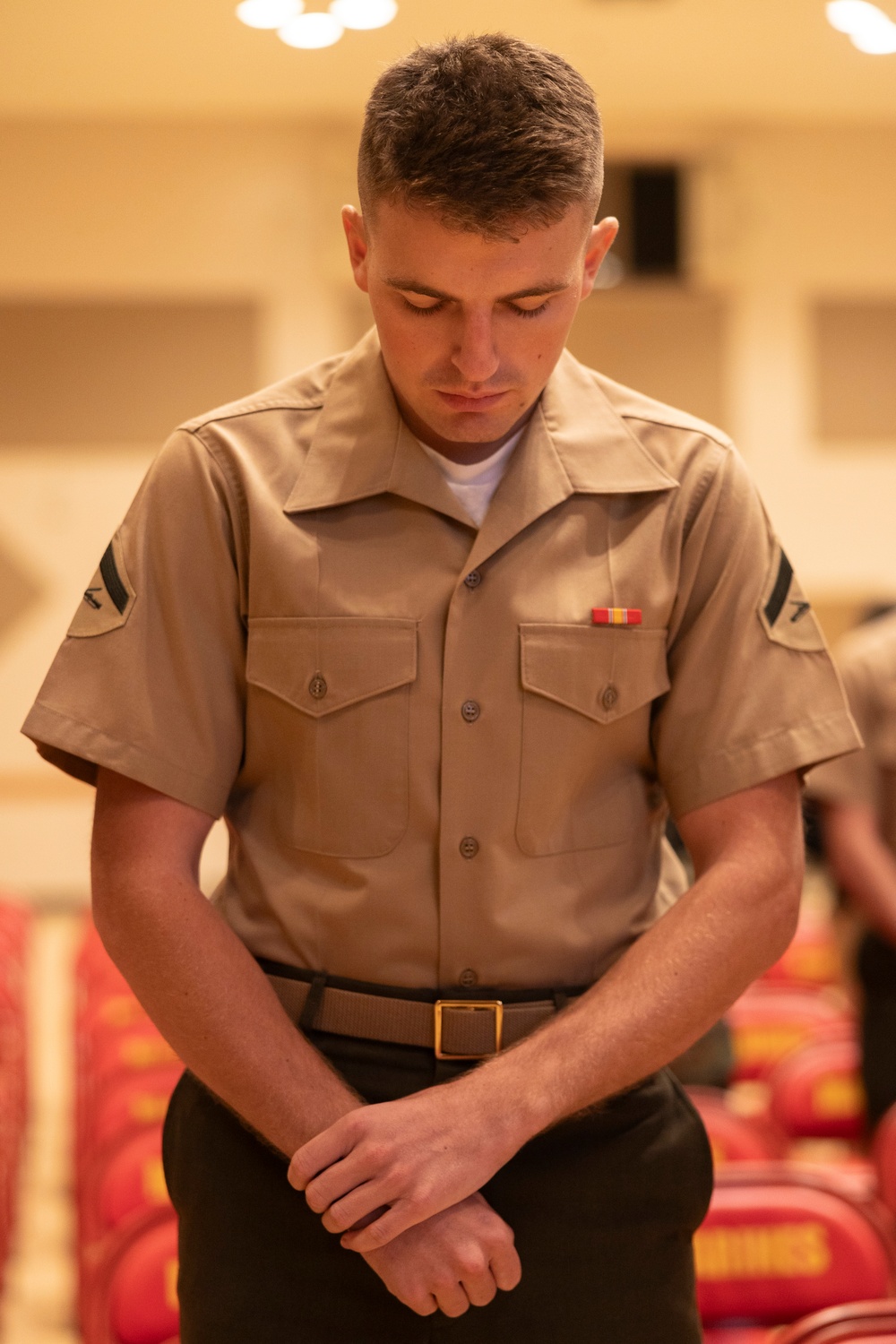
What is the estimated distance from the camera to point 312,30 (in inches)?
243

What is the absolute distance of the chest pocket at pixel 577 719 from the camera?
5.17 feet

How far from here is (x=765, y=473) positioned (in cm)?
920

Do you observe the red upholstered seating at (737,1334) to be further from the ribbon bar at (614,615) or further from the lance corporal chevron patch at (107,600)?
the lance corporal chevron patch at (107,600)

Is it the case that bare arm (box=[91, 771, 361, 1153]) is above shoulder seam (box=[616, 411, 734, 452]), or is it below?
below

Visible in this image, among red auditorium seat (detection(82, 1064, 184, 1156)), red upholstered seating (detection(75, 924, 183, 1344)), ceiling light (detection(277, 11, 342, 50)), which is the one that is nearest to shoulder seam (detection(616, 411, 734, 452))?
red upholstered seating (detection(75, 924, 183, 1344))

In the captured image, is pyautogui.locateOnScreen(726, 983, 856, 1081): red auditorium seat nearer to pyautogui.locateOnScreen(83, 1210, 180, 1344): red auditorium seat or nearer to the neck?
pyautogui.locateOnScreen(83, 1210, 180, 1344): red auditorium seat

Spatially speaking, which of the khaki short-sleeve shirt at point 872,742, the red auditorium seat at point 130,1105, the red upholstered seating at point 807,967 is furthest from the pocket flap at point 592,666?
the red upholstered seating at point 807,967

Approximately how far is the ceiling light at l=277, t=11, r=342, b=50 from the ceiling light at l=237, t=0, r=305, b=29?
6cm

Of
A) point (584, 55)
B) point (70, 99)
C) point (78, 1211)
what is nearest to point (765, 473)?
point (584, 55)

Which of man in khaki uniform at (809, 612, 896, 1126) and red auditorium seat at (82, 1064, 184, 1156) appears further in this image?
man in khaki uniform at (809, 612, 896, 1126)

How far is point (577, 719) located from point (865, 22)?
2975 mm

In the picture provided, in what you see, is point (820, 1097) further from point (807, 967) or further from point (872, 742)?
point (807, 967)

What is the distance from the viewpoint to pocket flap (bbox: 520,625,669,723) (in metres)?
1.58

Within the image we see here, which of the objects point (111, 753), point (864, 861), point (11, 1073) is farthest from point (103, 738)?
point (11, 1073)
